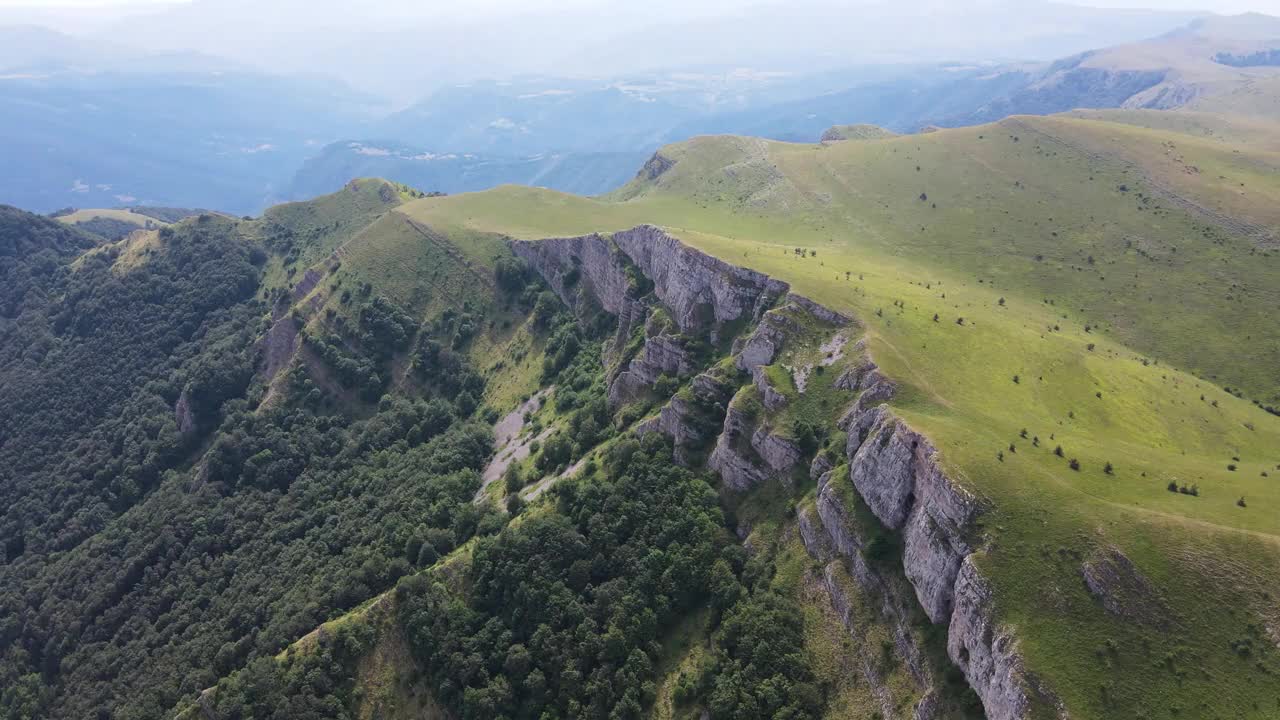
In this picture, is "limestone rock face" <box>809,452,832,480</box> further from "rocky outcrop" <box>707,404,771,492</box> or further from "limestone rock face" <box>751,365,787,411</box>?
"limestone rock face" <box>751,365,787,411</box>

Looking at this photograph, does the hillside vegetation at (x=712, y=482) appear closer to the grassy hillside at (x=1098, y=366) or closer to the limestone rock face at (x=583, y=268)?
the grassy hillside at (x=1098, y=366)

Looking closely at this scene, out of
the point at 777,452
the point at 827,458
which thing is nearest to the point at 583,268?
the point at 777,452

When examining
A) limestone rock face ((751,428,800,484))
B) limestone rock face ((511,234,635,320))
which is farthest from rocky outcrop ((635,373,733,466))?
limestone rock face ((511,234,635,320))

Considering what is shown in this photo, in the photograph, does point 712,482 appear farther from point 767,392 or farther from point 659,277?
point 659,277

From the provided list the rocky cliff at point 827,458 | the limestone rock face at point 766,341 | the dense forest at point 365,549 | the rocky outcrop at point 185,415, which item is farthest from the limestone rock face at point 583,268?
the rocky outcrop at point 185,415

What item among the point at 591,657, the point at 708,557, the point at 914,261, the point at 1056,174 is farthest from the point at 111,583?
the point at 1056,174

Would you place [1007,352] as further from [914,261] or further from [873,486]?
[914,261]
